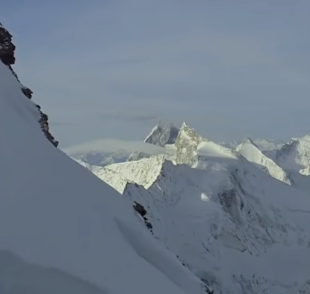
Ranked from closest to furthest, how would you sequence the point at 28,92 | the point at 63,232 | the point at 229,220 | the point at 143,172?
1. the point at 63,232
2. the point at 28,92
3. the point at 229,220
4. the point at 143,172

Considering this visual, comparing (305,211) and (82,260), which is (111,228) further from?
(305,211)

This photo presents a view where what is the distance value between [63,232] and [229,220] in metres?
135

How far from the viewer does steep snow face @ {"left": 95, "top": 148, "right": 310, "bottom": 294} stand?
5453 inches

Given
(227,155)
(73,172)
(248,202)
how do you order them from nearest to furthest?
(73,172)
(248,202)
(227,155)

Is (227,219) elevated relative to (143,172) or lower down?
lower down

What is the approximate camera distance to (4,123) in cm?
2458

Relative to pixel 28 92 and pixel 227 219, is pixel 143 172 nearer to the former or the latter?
pixel 227 219

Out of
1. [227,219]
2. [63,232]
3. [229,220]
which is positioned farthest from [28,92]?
[229,220]

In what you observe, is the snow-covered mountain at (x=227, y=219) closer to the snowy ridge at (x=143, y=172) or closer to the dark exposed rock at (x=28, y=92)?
the snowy ridge at (x=143, y=172)

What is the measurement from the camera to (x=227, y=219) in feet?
495

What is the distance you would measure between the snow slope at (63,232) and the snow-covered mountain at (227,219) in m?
101

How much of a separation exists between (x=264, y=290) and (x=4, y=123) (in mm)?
122369

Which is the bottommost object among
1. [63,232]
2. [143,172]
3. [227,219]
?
[63,232]

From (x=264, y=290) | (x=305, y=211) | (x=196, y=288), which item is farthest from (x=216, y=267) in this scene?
(x=196, y=288)
